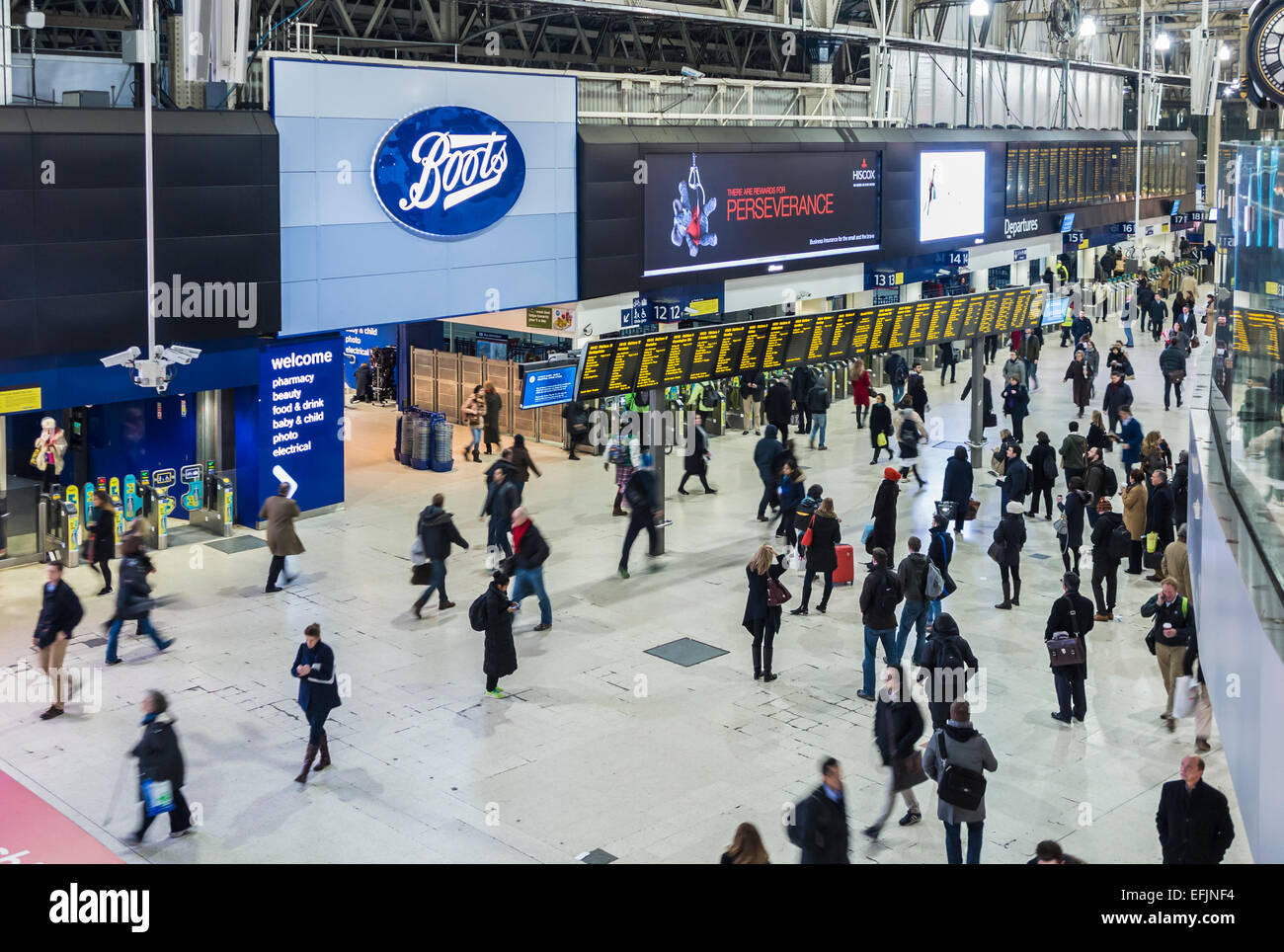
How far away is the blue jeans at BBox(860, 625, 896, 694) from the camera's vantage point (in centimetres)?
1370

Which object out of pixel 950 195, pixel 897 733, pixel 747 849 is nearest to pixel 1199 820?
pixel 897 733

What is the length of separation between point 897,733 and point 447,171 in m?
13.1

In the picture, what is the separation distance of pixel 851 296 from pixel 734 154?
10.6m

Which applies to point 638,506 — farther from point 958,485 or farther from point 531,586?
point 958,485

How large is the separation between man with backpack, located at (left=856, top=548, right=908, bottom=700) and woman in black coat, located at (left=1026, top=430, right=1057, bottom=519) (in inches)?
296

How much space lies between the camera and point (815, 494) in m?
17.9

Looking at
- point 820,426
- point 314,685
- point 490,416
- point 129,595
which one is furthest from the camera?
point 820,426

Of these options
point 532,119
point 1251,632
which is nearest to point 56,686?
point 1251,632

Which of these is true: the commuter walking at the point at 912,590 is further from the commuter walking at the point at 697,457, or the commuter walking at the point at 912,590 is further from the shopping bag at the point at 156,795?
the commuter walking at the point at 697,457

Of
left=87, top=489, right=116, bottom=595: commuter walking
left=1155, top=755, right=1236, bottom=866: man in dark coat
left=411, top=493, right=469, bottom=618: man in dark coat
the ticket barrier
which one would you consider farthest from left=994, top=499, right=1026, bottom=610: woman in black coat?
the ticket barrier

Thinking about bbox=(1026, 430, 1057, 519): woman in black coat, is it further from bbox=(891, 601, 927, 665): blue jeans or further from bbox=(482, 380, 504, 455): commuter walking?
bbox=(482, 380, 504, 455): commuter walking

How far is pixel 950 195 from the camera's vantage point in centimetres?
3103

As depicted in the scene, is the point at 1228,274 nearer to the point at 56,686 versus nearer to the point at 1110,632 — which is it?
the point at 1110,632

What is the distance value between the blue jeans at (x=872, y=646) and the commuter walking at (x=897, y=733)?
8.58 feet
